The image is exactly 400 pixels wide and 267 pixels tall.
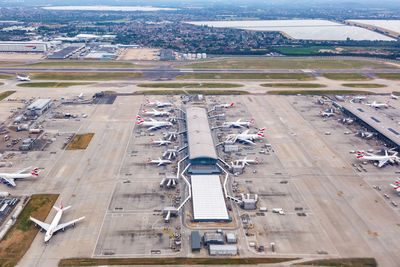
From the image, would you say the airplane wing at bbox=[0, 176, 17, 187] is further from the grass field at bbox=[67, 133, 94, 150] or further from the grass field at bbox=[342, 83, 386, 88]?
the grass field at bbox=[342, 83, 386, 88]

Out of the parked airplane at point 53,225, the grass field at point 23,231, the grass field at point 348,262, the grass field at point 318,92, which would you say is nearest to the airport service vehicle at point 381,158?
the grass field at point 348,262

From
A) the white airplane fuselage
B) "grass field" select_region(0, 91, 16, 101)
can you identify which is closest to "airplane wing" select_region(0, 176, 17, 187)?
the white airplane fuselage

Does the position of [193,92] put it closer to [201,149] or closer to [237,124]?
[237,124]

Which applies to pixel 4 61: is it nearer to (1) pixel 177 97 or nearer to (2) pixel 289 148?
(1) pixel 177 97

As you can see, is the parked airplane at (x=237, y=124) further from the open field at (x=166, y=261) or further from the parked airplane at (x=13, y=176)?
the parked airplane at (x=13, y=176)

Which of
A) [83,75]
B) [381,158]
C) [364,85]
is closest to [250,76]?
[364,85]

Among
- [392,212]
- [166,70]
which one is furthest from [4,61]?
[392,212]
